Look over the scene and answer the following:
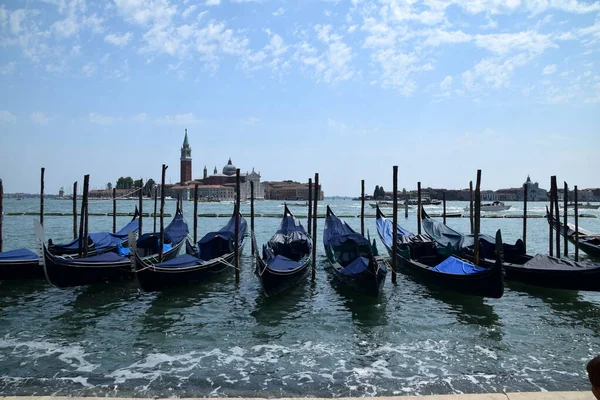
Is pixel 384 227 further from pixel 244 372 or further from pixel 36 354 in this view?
pixel 36 354

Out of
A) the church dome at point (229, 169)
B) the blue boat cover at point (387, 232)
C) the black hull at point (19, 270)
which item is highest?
the church dome at point (229, 169)

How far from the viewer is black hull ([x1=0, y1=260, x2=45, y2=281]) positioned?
953 cm

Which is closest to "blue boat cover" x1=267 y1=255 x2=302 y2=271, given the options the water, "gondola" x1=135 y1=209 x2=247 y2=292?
the water

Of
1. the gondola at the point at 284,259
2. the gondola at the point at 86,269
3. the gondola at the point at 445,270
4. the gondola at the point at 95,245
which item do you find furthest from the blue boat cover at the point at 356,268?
the gondola at the point at 95,245

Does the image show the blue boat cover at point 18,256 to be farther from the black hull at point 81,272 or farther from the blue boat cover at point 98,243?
the black hull at point 81,272

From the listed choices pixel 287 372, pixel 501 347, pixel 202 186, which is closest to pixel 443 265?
pixel 501 347

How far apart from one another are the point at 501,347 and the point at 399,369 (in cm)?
175

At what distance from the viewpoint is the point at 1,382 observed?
4699mm

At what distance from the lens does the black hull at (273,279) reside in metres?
8.28

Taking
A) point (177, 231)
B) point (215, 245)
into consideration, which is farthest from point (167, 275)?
point (177, 231)

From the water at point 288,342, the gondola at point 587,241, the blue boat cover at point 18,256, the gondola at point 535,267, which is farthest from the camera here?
the gondola at point 587,241

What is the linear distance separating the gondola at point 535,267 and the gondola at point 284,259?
3779 millimetres

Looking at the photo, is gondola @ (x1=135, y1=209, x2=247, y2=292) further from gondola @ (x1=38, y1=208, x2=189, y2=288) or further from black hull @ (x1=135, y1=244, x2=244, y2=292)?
gondola @ (x1=38, y1=208, x2=189, y2=288)

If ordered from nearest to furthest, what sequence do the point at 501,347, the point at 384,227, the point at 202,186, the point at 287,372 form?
the point at 287,372
the point at 501,347
the point at 384,227
the point at 202,186
